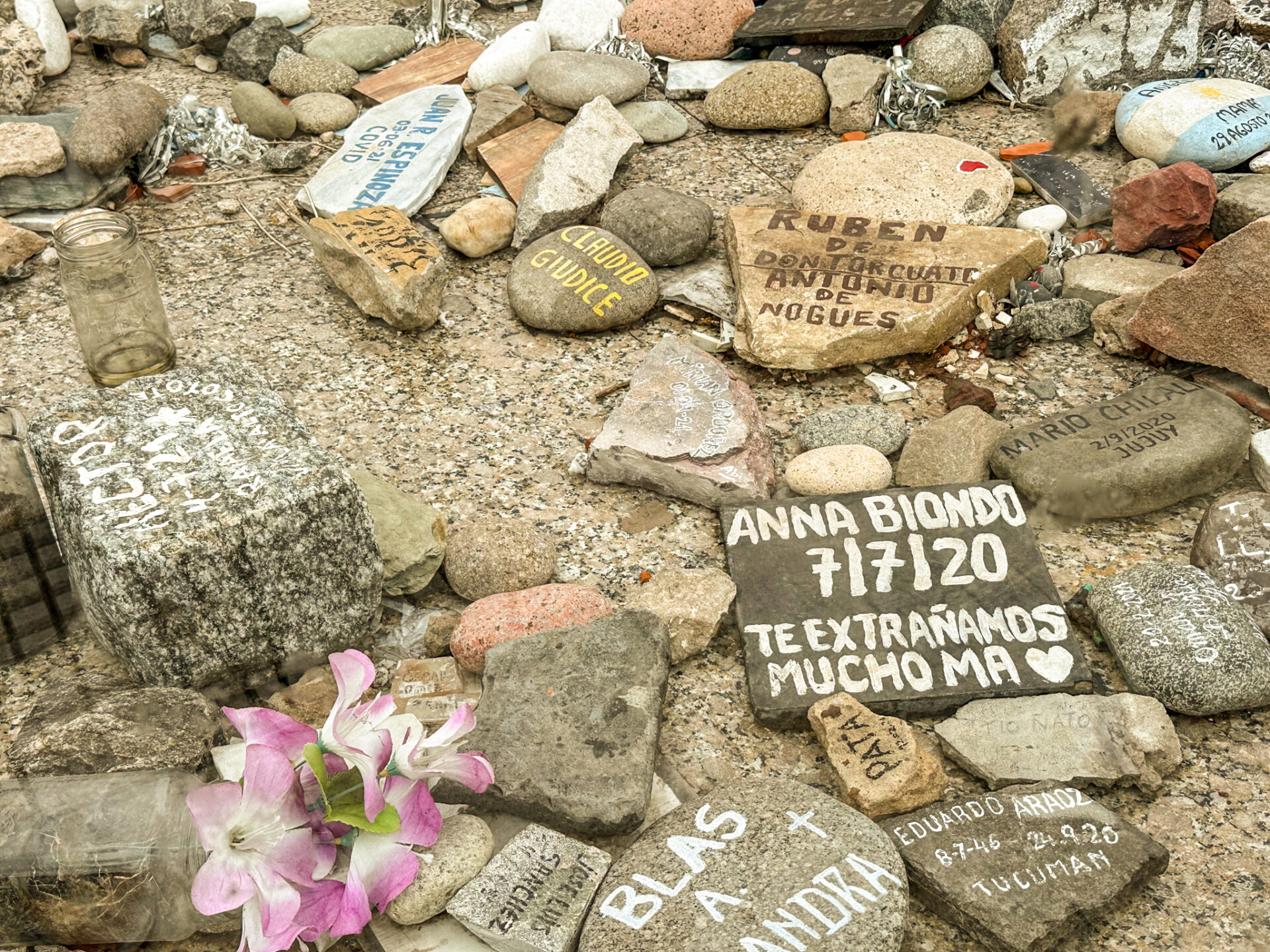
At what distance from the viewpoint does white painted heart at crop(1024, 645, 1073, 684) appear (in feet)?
8.06

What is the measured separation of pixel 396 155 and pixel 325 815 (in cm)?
317

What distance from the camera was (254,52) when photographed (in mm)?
5074

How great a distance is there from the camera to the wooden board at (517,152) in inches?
167

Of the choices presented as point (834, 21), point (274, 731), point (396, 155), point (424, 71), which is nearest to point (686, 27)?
point (834, 21)

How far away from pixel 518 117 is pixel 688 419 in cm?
219

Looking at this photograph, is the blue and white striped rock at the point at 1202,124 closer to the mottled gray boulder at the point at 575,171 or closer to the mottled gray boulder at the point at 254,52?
the mottled gray boulder at the point at 575,171

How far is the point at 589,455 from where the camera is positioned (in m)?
3.02

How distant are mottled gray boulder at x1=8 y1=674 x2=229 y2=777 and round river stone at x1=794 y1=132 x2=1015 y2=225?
273 cm

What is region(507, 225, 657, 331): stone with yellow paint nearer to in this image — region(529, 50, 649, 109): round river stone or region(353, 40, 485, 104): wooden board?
region(529, 50, 649, 109): round river stone

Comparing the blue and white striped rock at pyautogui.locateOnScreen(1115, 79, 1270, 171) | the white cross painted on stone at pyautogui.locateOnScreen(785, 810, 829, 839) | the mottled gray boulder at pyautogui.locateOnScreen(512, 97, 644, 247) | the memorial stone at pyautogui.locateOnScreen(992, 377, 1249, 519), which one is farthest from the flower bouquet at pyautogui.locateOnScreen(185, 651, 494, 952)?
the blue and white striped rock at pyautogui.locateOnScreen(1115, 79, 1270, 171)

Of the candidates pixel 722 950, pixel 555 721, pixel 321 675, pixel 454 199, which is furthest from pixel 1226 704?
pixel 454 199

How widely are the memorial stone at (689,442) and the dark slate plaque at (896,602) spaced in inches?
4.9

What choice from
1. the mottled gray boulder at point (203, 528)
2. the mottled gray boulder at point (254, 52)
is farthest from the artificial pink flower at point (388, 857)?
the mottled gray boulder at point (254, 52)

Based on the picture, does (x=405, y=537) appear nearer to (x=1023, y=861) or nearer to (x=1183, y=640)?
(x=1023, y=861)
